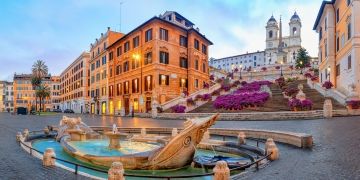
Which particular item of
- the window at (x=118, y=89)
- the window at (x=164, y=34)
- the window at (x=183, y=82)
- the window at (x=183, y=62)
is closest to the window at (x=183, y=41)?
the window at (x=183, y=62)

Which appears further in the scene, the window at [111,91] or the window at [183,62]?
the window at [111,91]

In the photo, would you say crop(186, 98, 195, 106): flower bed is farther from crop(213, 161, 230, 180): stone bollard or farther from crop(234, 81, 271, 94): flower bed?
crop(213, 161, 230, 180): stone bollard

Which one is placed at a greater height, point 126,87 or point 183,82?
point 183,82

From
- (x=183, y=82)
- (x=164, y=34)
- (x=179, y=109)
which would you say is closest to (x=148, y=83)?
(x=183, y=82)

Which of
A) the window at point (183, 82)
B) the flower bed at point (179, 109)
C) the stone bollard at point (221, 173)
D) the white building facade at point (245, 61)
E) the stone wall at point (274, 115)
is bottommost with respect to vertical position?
the stone bollard at point (221, 173)

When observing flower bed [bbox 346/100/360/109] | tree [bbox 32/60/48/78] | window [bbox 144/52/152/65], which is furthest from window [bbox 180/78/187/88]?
tree [bbox 32/60/48/78]

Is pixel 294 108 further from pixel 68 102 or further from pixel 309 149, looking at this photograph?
pixel 68 102

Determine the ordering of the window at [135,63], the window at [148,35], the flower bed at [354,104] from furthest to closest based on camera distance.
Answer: the window at [135,63] < the window at [148,35] < the flower bed at [354,104]

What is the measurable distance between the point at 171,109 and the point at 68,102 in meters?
74.1

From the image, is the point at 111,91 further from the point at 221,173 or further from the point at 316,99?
the point at 221,173

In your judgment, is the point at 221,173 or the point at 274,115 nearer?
the point at 221,173

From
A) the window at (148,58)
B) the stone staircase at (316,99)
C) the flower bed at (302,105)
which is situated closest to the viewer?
the flower bed at (302,105)

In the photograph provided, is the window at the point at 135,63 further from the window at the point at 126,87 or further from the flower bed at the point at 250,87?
the flower bed at the point at 250,87

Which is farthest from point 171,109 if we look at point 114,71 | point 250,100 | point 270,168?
point 270,168
